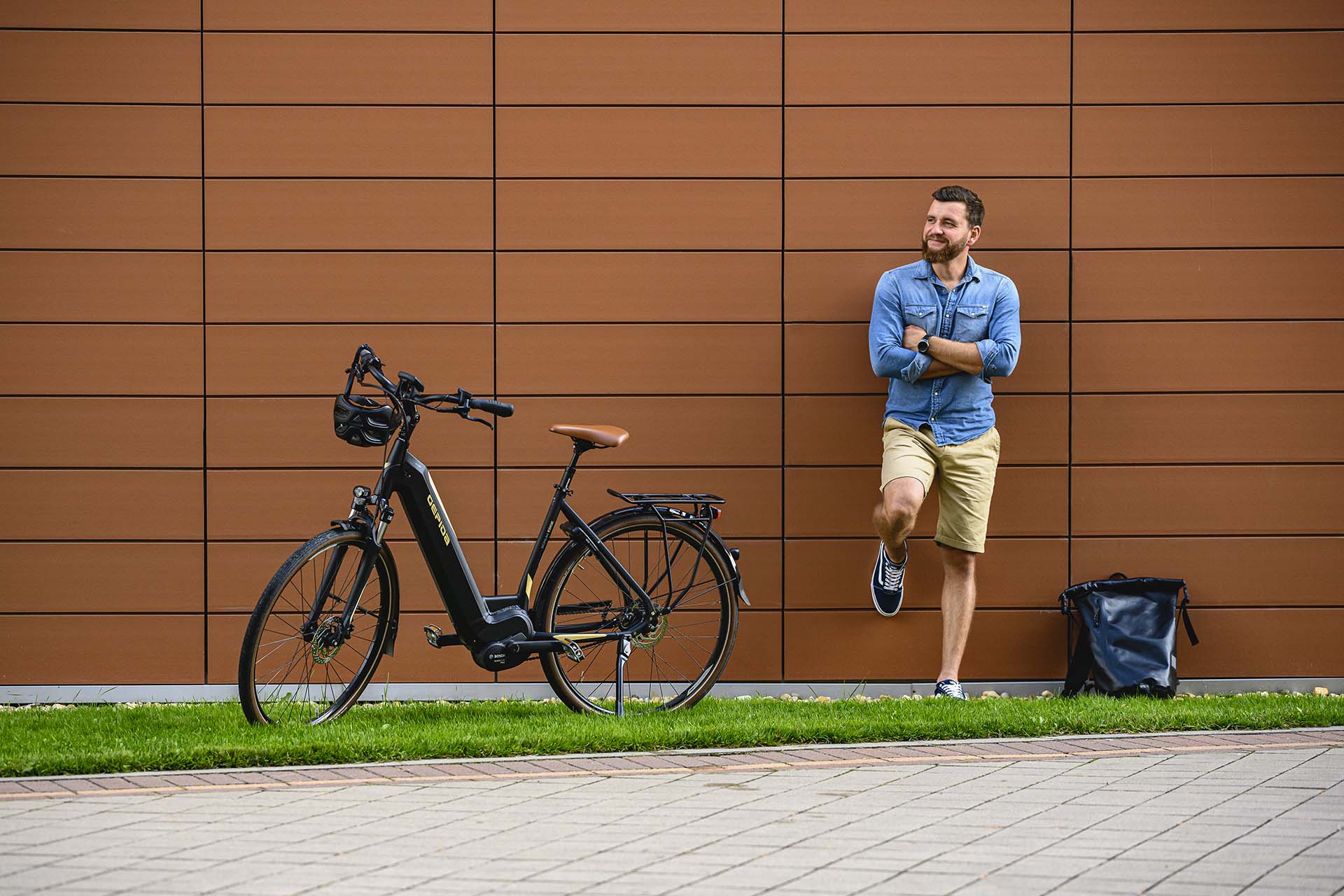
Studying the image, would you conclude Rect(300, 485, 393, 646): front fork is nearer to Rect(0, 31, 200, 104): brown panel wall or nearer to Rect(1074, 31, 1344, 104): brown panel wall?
Rect(0, 31, 200, 104): brown panel wall

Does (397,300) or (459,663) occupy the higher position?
(397,300)

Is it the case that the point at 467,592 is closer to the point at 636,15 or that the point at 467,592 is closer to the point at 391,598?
the point at 391,598

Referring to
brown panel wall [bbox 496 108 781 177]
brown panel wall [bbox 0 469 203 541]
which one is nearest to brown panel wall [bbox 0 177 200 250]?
brown panel wall [bbox 0 469 203 541]

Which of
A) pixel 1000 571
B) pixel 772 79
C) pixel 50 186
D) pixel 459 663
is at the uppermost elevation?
pixel 772 79

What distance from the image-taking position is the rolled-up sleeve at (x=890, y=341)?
6.46 meters

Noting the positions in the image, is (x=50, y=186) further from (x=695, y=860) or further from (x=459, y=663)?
(x=695, y=860)

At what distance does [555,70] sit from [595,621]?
2.54 metres

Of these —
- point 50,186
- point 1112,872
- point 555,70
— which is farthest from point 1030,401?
point 50,186

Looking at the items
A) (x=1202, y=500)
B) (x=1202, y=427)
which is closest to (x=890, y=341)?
(x=1202, y=427)

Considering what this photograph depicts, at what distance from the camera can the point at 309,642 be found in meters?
5.55

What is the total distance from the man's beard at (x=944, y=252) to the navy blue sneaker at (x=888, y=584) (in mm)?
1298

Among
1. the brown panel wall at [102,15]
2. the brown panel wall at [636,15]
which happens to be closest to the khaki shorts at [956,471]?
the brown panel wall at [636,15]

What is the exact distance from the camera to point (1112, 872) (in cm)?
378

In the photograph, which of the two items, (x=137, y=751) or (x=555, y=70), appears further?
(x=555, y=70)
